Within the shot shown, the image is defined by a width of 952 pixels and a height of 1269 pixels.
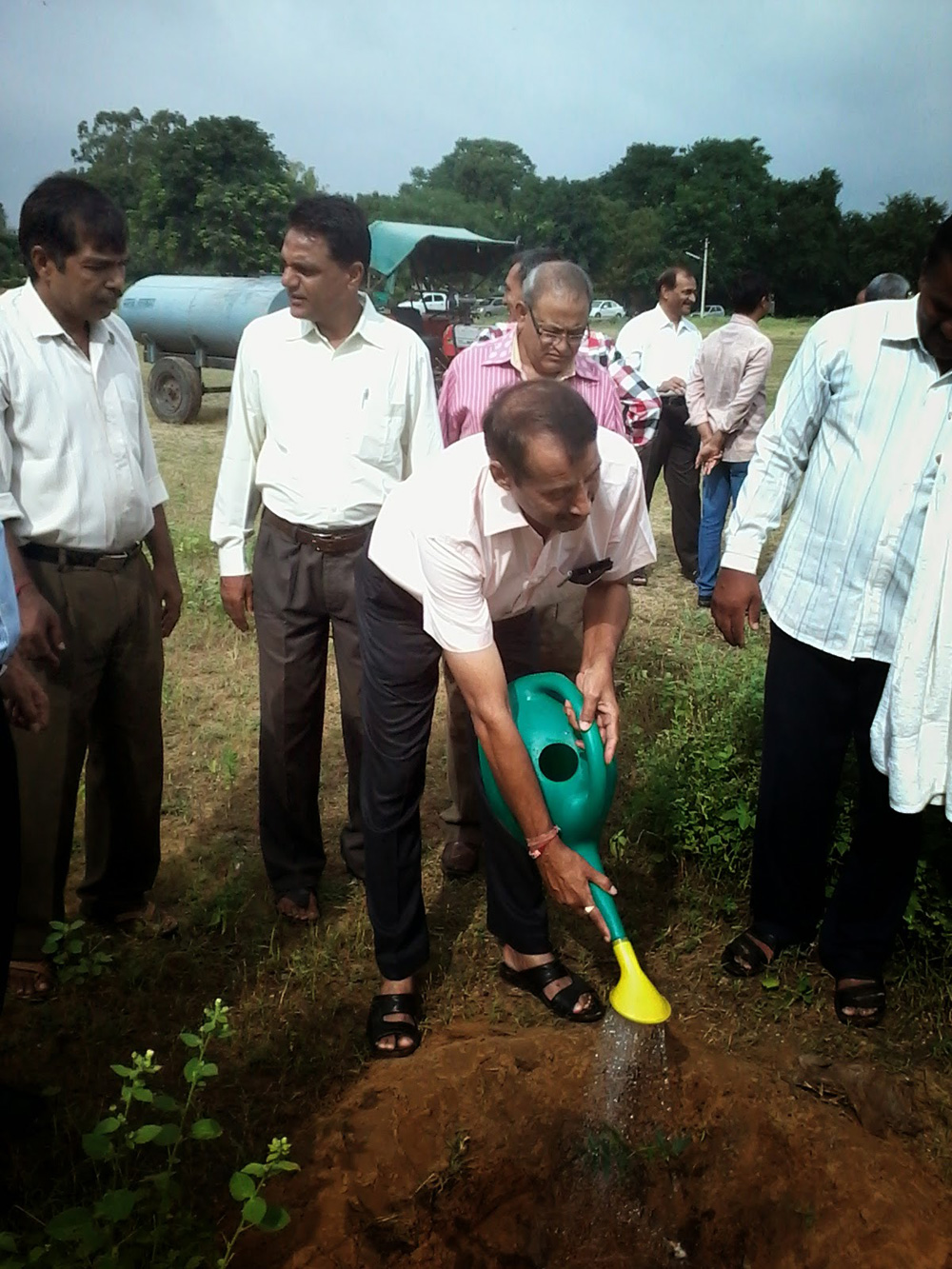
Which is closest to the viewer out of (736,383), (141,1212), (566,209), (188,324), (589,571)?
(141,1212)

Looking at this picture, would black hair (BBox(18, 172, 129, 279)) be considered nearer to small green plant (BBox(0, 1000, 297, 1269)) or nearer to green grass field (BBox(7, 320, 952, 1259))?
small green plant (BBox(0, 1000, 297, 1269))

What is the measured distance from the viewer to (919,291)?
6.74 ft

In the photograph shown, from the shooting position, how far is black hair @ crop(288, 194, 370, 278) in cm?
253

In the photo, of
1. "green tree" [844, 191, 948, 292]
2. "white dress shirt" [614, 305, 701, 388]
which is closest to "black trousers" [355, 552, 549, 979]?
"white dress shirt" [614, 305, 701, 388]

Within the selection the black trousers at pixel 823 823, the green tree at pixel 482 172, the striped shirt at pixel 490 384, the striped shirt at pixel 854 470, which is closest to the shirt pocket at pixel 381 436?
the striped shirt at pixel 490 384

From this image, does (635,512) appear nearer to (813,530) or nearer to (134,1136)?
(813,530)

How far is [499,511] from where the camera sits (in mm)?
1951

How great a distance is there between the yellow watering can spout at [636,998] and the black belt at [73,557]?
153 centimetres

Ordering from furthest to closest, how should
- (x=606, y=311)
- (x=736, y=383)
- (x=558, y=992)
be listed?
(x=606, y=311), (x=736, y=383), (x=558, y=992)

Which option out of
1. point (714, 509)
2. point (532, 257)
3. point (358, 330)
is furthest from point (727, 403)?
point (358, 330)

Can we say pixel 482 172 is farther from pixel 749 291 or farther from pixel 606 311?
pixel 749 291

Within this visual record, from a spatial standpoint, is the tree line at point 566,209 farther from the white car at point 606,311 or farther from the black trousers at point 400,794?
the black trousers at point 400,794

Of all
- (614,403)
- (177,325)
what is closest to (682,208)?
(177,325)

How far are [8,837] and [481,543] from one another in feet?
3.55
